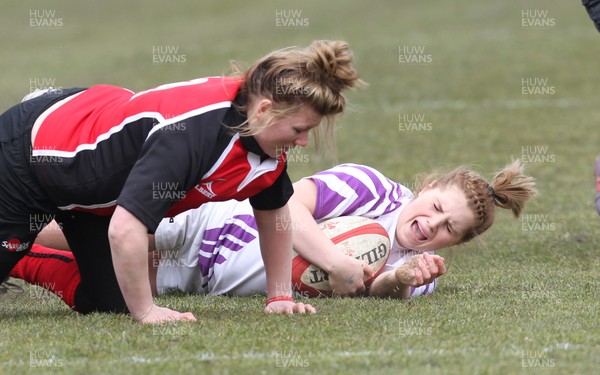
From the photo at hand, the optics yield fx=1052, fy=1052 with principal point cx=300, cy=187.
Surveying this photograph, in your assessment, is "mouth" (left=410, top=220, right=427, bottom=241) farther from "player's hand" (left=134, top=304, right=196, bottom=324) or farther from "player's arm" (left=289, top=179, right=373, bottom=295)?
"player's hand" (left=134, top=304, right=196, bottom=324)

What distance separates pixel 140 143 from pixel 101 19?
20782mm

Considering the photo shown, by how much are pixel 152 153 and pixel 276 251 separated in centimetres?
101

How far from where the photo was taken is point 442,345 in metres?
3.99

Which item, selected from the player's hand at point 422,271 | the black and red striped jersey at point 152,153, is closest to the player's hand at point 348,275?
the player's hand at point 422,271

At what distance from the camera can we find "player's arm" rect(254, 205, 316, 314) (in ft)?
15.8

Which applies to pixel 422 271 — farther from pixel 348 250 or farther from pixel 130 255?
pixel 130 255

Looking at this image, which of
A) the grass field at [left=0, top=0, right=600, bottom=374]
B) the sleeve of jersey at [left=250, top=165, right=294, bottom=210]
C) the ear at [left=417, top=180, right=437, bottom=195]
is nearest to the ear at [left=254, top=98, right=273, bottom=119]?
the sleeve of jersey at [left=250, top=165, right=294, bottom=210]

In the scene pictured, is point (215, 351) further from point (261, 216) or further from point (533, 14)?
point (533, 14)

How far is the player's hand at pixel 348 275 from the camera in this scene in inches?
205

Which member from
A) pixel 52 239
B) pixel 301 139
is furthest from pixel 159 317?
pixel 52 239

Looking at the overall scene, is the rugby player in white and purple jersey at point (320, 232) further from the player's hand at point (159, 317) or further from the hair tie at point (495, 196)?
the player's hand at point (159, 317)

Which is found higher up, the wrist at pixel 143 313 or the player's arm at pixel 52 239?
the player's arm at pixel 52 239

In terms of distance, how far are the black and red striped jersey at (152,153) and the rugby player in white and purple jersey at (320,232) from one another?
0.84m

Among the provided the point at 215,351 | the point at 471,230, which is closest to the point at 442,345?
the point at 215,351
